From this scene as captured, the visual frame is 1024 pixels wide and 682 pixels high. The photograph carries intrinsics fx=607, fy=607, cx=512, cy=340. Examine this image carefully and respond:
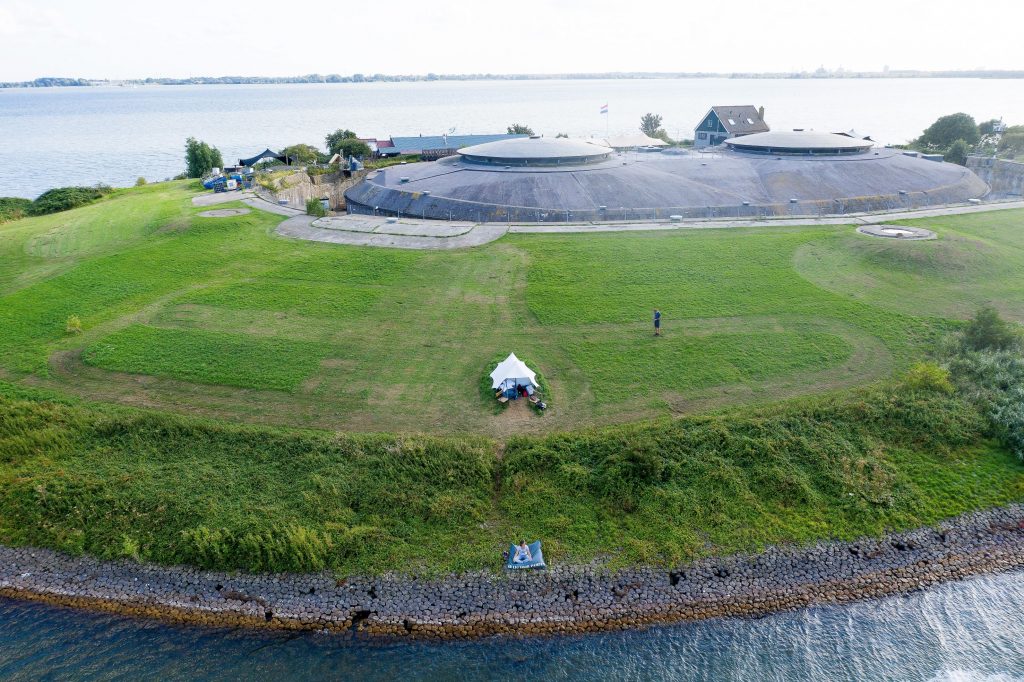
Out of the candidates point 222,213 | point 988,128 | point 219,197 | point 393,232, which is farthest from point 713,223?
point 988,128

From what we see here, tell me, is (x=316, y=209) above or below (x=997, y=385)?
above

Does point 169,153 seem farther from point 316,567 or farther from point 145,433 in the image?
point 316,567

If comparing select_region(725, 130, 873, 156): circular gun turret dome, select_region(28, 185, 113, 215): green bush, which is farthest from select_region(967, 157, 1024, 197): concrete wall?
select_region(28, 185, 113, 215): green bush

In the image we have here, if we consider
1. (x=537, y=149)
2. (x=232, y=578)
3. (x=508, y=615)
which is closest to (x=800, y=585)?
(x=508, y=615)

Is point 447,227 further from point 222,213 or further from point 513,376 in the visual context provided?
point 513,376

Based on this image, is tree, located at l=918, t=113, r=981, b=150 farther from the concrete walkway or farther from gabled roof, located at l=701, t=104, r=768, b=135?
the concrete walkway

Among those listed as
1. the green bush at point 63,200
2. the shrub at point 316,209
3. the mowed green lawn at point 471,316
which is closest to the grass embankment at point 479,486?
the mowed green lawn at point 471,316
